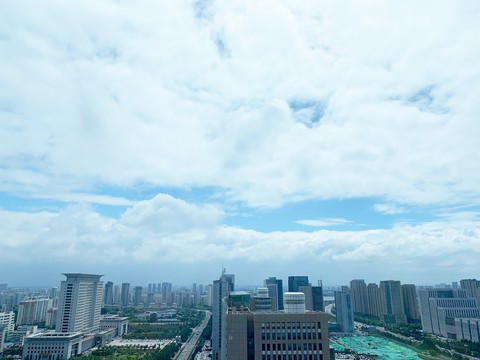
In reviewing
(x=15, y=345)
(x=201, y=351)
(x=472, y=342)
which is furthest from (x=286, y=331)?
(x=15, y=345)

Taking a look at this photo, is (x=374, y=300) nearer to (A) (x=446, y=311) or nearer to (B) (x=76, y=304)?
(A) (x=446, y=311)

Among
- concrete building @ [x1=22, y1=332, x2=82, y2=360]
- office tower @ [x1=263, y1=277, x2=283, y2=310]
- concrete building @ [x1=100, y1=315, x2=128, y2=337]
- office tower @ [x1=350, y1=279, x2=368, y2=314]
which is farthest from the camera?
office tower @ [x1=350, y1=279, x2=368, y2=314]

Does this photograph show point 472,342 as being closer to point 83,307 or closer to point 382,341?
point 382,341

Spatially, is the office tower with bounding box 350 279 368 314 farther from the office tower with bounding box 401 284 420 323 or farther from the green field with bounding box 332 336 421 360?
the green field with bounding box 332 336 421 360

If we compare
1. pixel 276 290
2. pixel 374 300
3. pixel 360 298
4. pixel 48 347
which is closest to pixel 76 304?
pixel 48 347

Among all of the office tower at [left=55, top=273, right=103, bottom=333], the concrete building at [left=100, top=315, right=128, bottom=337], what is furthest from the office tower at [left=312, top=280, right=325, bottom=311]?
the office tower at [left=55, top=273, right=103, bottom=333]
